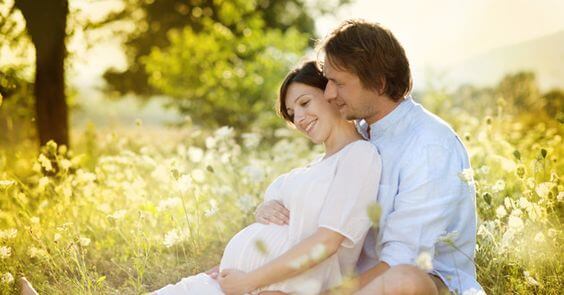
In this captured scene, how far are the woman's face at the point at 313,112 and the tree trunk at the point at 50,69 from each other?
4777 millimetres

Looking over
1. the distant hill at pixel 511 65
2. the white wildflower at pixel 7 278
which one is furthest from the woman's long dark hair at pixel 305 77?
the distant hill at pixel 511 65

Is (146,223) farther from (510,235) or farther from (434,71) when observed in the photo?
(434,71)

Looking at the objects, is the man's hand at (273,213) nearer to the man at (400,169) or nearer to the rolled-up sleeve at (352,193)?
the man at (400,169)

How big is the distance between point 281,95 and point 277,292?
1.02m

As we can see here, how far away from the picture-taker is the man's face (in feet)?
11.3

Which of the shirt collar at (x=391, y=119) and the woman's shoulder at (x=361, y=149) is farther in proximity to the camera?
the shirt collar at (x=391, y=119)

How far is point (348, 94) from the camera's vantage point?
346 centimetres

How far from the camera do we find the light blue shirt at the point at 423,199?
3229mm

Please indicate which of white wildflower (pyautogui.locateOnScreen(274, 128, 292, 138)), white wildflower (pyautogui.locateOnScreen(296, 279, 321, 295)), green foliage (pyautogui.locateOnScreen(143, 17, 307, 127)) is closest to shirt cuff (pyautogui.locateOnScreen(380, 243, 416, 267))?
white wildflower (pyautogui.locateOnScreen(296, 279, 321, 295))

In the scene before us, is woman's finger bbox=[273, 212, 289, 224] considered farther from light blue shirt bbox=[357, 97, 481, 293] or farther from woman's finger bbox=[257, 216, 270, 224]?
light blue shirt bbox=[357, 97, 481, 293]

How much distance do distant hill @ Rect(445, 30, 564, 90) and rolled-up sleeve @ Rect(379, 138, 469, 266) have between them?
830cm

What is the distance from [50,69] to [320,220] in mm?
5494

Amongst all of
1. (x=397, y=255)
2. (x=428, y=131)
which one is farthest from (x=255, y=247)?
(x=428, y=131)

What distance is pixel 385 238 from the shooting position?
10.8 ft
